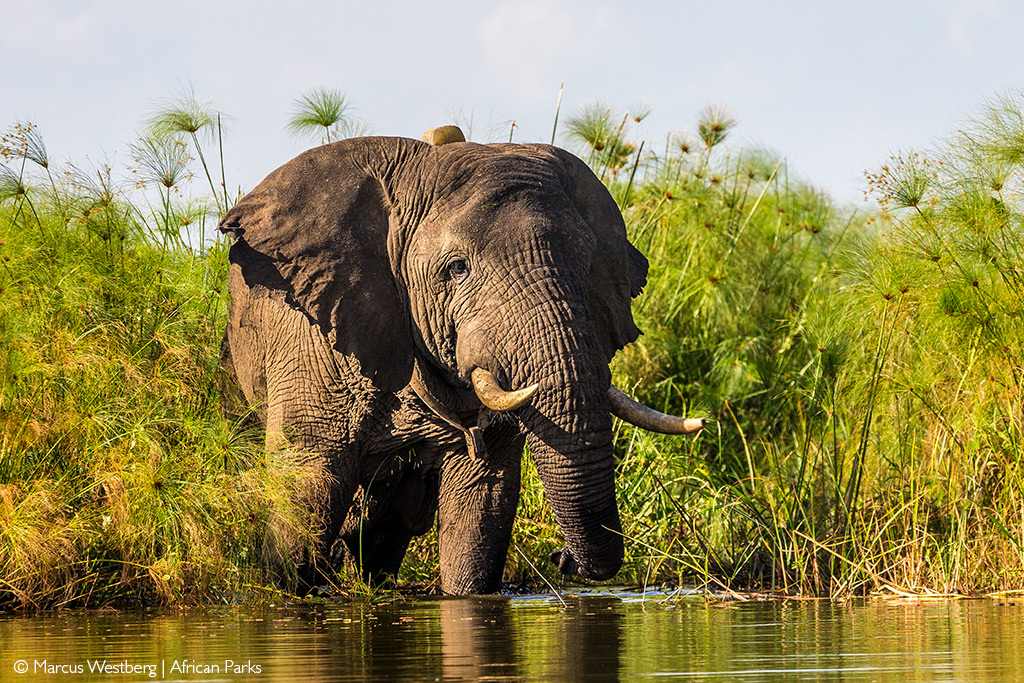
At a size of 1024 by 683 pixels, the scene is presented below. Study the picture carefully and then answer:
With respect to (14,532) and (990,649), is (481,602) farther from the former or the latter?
(990,649)

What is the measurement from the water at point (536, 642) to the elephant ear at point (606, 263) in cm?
148

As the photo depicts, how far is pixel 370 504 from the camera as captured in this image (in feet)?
27.6

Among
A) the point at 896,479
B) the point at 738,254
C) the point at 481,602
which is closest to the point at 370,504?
the point at 481,602

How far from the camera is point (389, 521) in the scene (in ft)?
28.7

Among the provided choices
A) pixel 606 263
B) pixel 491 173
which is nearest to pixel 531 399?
pixel 606 263

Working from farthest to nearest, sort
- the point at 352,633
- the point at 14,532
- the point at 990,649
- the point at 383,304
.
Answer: the point at 383,304, the point at 14,532, the point at 352,633, the point at 990,649

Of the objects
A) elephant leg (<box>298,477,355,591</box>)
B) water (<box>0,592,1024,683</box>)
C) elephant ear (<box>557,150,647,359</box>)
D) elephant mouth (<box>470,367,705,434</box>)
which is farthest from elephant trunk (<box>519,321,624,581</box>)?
elephant leg (<box>298,477,355,591</box>)

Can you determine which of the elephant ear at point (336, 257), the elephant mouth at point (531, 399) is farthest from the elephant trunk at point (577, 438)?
the elephant ear at point (336, 257)

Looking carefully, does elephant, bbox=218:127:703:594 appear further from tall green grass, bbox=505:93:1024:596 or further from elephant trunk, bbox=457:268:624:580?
tall green grass, bbox=505:93:1024:596

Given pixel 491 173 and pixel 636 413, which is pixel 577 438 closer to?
pixel 636 413

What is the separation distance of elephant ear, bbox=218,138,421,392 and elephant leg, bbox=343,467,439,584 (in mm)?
875

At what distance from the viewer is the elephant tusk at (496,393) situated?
22.4ft

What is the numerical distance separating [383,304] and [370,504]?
1304 mm

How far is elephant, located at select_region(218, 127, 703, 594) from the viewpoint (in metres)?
7.07
